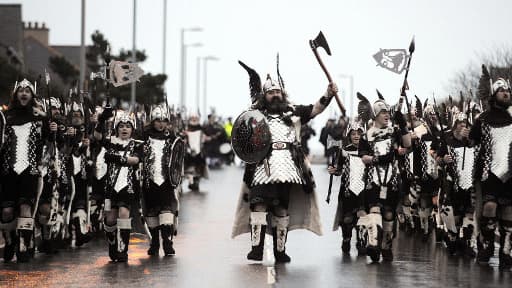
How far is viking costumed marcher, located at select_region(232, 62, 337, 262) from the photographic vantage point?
Answer: 1656cm

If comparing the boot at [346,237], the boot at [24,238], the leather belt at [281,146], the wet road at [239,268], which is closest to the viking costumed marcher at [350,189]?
the boot at [346,237]

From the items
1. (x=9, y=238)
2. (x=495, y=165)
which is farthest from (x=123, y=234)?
(x=495, y=165)

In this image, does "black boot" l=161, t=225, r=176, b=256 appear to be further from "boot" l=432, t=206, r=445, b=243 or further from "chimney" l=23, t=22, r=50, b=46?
"chimney" l=23, t=22, r=50, b=46

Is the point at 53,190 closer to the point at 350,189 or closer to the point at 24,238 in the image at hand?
the point at 24,238

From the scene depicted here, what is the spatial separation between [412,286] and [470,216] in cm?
404

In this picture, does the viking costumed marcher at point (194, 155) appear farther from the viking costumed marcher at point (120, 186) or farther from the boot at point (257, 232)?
the boot at point (257, 232)

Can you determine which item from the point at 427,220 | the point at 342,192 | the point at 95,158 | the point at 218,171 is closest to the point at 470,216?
the point at 342,192

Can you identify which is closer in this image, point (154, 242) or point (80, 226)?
point (154, 242)

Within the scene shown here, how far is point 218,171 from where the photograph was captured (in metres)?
52.5

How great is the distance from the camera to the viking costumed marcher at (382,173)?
1697 centimetres

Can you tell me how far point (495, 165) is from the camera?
16547 mm

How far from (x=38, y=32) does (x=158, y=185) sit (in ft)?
246

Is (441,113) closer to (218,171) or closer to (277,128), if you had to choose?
(277,128)

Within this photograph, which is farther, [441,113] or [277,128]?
[441,113]
